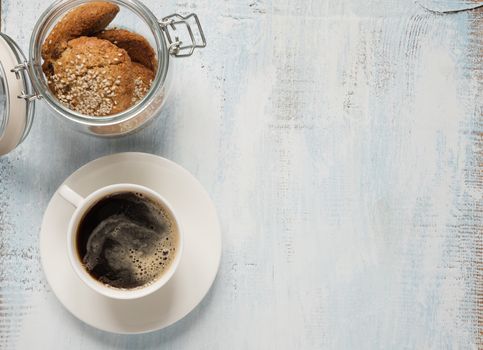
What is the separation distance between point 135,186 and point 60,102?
15 cm

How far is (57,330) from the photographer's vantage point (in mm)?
1059

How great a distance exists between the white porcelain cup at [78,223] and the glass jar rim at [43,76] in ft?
0.31

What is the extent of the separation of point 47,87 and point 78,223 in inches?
7.6

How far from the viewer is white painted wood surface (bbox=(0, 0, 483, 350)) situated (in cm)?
106

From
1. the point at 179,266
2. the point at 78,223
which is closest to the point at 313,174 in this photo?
the point at 179,266

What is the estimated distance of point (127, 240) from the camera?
0.99 m

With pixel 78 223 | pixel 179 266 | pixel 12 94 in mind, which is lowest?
pixel 179 266

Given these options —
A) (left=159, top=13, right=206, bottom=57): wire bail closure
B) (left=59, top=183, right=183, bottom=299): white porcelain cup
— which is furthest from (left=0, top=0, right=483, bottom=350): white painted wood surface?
(left=59, top=183, right=183, bottom=299): white porcelain cup

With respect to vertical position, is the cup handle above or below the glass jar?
below

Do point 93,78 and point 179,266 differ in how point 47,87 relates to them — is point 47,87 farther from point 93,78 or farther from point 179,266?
point 179,266

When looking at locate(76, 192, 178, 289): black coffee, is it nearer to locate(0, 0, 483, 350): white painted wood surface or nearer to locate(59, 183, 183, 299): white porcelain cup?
locate(59, 183, 183, 299): white porcelain cup

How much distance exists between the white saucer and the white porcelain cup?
5 centimetres

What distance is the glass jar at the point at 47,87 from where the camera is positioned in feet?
3.04

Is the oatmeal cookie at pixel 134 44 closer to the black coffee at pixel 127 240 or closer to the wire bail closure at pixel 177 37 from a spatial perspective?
the wire bail closure at pixel 177 37
